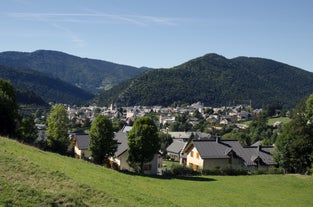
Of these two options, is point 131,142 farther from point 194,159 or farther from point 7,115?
point 194,159

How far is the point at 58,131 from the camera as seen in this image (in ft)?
145

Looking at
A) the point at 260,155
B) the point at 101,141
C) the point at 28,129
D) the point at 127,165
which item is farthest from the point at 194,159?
the point at 28,129

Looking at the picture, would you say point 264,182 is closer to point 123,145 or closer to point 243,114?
point 123,145

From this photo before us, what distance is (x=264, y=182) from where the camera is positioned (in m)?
40.7

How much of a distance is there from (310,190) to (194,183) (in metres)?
12.0

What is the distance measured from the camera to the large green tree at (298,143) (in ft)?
156

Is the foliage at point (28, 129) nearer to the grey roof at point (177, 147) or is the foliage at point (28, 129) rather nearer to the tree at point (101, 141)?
the tree at point (101, 141)

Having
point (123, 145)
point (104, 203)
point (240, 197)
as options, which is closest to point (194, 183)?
point (240, 197)

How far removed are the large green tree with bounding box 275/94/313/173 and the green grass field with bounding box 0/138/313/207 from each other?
428cm

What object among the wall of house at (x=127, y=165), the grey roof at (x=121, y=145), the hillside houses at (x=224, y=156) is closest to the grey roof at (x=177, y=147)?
the hillside houses at (x=224, y=156)

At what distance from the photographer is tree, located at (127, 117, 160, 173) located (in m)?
41.2

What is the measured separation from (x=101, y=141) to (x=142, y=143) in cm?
484

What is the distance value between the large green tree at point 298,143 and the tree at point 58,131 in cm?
2997

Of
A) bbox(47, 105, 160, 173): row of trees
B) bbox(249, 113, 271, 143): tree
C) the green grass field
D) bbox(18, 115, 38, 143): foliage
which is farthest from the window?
bbox(249, 113, 271, 143): tree
